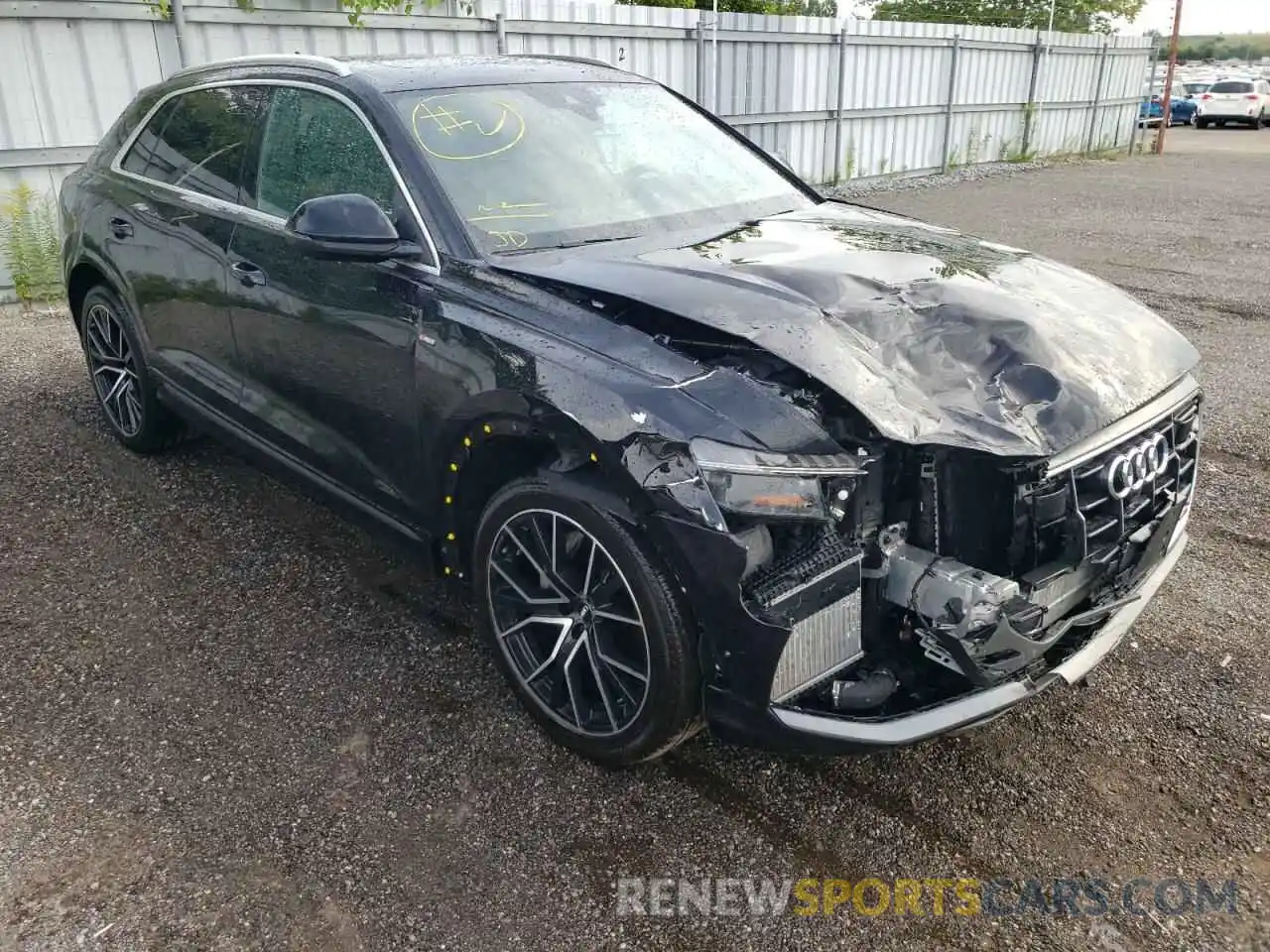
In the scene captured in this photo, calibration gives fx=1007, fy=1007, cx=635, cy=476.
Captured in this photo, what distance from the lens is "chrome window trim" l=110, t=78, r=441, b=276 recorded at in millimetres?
3111

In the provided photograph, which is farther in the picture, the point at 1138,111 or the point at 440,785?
the point at 1138,111

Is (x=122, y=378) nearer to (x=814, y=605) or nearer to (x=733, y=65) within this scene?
(x=814, y=605)

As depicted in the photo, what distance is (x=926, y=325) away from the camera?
2.78m

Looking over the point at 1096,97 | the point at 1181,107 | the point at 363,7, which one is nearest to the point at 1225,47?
the point at 1181,107

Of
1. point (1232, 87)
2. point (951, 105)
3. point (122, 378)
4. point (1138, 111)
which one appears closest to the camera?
point (122, 378)

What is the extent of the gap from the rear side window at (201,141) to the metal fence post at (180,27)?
465 cm

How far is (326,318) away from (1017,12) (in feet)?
119

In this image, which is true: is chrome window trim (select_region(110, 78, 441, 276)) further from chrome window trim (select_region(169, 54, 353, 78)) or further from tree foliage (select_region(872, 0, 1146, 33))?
tree foliage (select_region(872, 0, 1146, 33))

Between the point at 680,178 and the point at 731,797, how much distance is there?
2222 millimetres

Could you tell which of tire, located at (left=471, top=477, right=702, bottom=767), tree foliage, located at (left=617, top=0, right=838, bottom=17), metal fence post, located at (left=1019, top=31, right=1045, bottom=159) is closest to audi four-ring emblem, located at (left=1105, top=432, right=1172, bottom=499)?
tire, located at (left=471, top=477, right=702, bottom=767)

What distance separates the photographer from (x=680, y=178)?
3756 millimetres

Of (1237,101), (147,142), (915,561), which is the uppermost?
(147,142)

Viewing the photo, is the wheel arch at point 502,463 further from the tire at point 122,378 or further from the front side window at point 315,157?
the tire at point 122,378

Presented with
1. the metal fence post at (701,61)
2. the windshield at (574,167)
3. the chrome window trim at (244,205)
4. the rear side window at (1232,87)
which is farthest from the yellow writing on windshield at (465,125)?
the rear side window at (1232,87)
